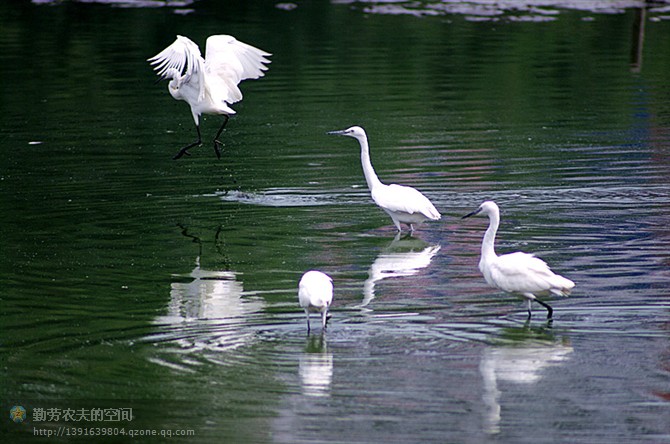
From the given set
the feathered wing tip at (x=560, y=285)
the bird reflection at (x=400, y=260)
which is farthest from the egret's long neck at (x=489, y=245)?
the bird reflection at (x=400, y=260)

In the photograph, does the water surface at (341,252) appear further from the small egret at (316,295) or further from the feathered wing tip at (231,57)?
the feathered wing tip at (231,57)

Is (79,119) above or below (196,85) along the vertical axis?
below

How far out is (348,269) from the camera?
1158cm

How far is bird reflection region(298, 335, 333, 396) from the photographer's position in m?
8.16

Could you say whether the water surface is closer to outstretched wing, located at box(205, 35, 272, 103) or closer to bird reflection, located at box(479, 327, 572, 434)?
bird reflection, located at box(479, 327, 572, 434)

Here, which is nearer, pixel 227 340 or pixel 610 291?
pixel 227 340

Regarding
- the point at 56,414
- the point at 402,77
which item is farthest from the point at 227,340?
the point at 402,77

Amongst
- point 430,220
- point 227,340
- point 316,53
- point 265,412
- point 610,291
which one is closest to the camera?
point 265,412

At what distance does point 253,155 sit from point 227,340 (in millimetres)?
8724

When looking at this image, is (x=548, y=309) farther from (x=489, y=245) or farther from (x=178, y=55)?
(x=178, y=55)

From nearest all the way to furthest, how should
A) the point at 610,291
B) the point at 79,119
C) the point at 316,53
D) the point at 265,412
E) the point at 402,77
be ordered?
the point at 265,412
the point at 610,291
the point at 79,119
the point at 402,77
the point at 316,53

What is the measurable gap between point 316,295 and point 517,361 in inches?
59.2

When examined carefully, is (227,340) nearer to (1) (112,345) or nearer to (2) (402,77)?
(1) (112,345)

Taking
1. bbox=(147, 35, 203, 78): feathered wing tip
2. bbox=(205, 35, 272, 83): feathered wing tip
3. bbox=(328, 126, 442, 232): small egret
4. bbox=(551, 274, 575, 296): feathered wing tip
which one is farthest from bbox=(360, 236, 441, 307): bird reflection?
bbox=(205, 35, 272, 83): feathered wing tip
